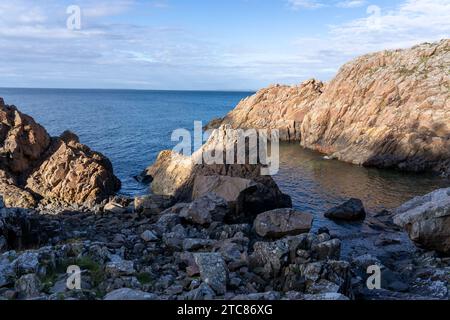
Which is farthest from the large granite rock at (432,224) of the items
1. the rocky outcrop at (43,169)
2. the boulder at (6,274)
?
the rocky outcrop at (43,169)

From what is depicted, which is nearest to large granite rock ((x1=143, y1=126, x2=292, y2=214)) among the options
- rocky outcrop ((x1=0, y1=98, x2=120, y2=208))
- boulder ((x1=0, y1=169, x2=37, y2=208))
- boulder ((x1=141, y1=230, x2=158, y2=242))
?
rocky outcrop ((x1=0, y1=98, x2=120, y2=208))

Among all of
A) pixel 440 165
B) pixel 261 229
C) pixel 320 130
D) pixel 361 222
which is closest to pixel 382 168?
pixel 440 165

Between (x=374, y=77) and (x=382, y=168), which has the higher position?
(x=374, y=77)

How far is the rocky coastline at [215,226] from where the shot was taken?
18.7m

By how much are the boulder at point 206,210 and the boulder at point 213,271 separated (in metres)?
12.2

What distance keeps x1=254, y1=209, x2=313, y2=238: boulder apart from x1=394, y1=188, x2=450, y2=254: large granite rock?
6.89 metres

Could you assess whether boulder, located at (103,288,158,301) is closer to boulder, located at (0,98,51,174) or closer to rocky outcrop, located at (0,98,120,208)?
rocky outcrop, located at (0,98,120,208)

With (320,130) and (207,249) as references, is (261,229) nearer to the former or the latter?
(207,249)

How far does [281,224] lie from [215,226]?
5.16 meters

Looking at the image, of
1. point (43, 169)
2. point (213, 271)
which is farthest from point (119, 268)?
point (43, 169)

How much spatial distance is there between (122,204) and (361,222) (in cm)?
2400

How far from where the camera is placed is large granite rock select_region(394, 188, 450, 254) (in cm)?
2737

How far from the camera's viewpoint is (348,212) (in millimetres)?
40594

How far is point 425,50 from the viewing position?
8612 centimetres
